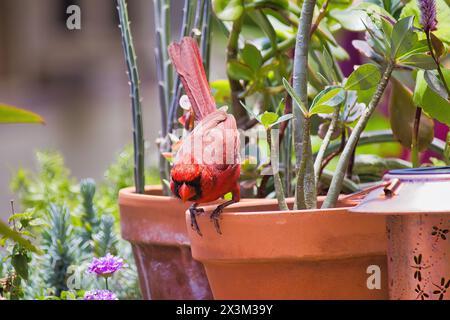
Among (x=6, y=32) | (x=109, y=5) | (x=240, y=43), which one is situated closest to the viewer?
(x=240, y=43)

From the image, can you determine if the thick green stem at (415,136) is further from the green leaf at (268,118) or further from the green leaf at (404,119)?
the green leaf at (268,118)

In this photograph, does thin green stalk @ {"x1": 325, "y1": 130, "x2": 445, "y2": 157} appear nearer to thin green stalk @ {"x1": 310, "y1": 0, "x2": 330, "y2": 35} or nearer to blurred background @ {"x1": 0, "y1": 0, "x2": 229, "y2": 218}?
thin green stalk @ {"x1": 310, "y1": 0, "x2": 330, "y2": 35}

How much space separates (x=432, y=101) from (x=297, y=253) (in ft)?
0.79

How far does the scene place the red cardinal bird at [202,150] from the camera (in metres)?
0.87

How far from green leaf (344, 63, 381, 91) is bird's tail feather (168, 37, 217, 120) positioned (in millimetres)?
156

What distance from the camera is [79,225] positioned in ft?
4.73

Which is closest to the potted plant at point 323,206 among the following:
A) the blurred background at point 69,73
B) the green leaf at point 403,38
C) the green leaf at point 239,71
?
the green leaf at point 403,38

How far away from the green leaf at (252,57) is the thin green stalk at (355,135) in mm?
274

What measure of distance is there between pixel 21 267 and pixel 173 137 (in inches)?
10.5

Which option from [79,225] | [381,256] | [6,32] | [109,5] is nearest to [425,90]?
[381,256]

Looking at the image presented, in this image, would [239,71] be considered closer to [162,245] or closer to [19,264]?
[162,245]
